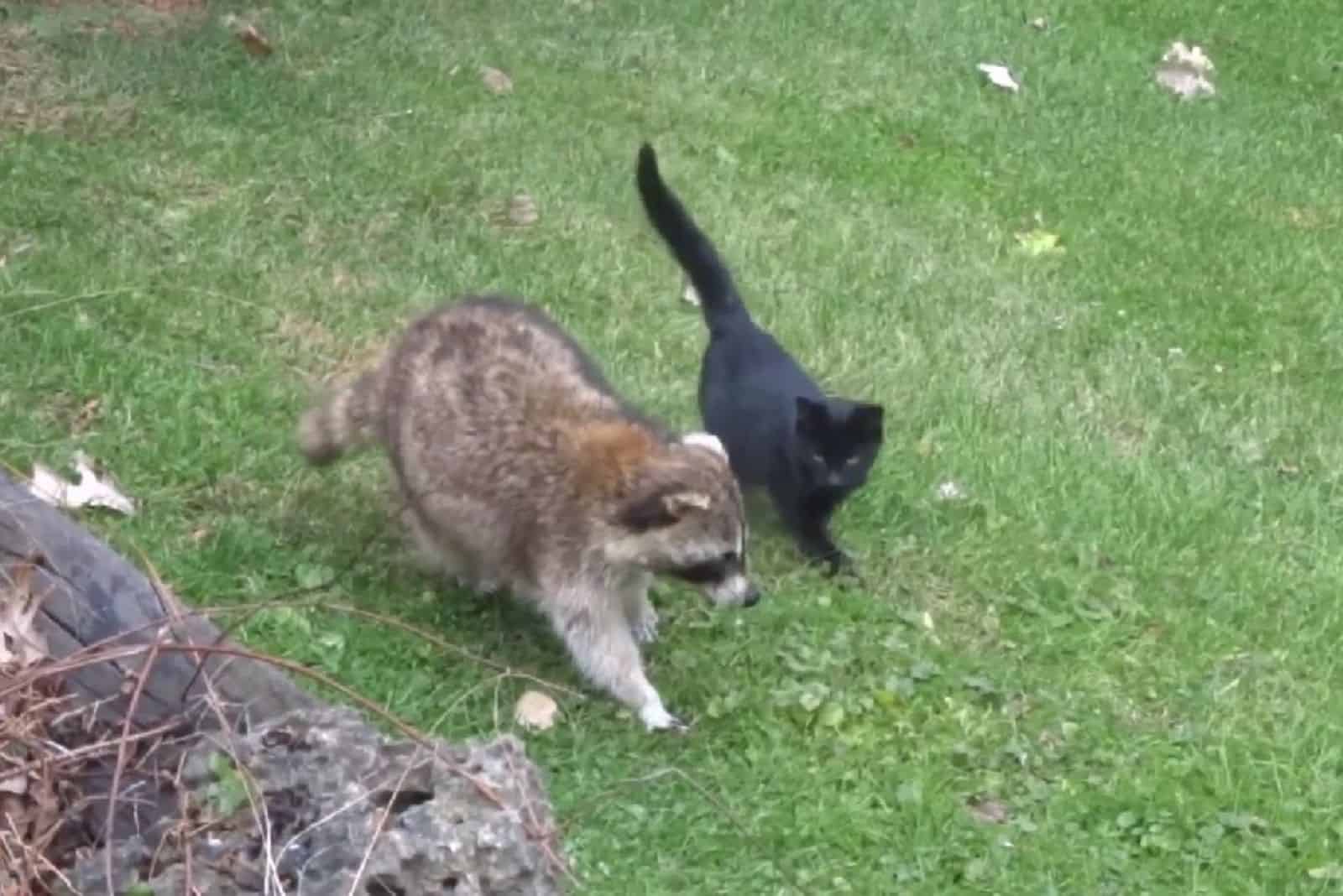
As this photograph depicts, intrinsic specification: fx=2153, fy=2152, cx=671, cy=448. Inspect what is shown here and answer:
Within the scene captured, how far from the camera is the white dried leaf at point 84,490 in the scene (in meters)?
5.00

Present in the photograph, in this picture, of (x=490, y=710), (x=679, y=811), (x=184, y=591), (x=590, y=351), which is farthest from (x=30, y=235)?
(x=679, y=811)

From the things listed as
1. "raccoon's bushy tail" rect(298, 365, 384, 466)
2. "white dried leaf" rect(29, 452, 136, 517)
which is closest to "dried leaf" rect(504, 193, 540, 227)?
"raccoon's bushy tail" rect(298, 365, 384, 466)

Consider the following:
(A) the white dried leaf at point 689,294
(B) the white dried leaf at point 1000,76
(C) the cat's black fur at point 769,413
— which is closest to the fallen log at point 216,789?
(C) the cat's black fur at point 769,413

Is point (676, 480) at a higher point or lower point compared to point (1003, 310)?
higher

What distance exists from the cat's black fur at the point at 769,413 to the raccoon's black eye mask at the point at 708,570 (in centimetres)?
68

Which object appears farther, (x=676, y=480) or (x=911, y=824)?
(x=676, y=480)

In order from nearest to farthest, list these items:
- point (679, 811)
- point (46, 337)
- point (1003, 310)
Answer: point (679, 811) < point (46, 337) < point (1003, 310)

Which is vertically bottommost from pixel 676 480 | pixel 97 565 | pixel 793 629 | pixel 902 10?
pixel 902 10

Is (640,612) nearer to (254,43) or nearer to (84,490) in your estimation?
(84,490)

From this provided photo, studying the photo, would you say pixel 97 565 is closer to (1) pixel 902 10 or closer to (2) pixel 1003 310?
(2) pixel 1003 310

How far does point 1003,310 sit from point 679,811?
11.2 ft

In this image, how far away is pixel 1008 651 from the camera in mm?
5207

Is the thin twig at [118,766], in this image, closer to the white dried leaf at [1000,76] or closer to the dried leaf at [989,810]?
the dried leaf at [989,810]

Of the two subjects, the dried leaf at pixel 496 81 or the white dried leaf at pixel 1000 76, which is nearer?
the dried leaf at pixel 496 81
